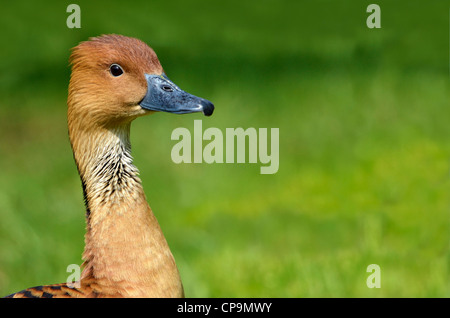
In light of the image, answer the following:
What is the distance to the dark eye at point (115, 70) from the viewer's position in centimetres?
282

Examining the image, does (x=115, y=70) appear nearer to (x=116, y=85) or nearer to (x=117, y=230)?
(x=116, y=85)

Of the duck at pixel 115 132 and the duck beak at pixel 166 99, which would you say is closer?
the duck at pixel 115 132

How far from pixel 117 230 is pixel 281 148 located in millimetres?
3343

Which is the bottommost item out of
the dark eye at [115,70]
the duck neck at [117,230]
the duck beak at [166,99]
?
the duck neck at [117,230]

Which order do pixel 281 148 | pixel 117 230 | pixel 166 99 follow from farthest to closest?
pixel 281 148 < pixel 166 99 < pixel 117 230

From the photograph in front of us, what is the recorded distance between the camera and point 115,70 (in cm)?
283

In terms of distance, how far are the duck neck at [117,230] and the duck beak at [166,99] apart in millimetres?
184

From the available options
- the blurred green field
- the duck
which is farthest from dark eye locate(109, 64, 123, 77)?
the blurred green field

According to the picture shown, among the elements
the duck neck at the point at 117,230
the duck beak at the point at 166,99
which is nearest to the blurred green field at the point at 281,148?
the duck neck at the point at 117,230

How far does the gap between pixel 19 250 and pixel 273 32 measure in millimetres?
3389

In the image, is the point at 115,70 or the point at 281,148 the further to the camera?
the point at 281,148

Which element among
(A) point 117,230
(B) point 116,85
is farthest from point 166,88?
(A) point 117,230

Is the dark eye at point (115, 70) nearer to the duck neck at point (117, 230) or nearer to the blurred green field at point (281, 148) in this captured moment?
the duck neck at point (117, 230)
